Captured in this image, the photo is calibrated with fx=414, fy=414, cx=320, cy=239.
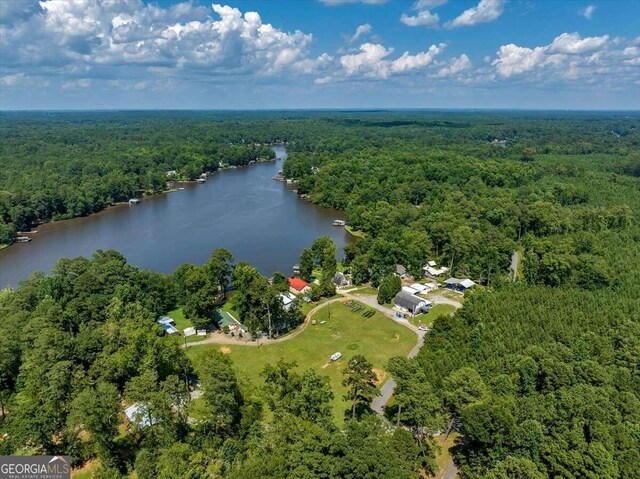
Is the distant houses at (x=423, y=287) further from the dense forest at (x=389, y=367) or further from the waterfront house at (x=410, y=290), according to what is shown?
the dense forest at (x=389, y=367)

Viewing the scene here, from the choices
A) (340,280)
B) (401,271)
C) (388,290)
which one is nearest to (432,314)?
(388,290)

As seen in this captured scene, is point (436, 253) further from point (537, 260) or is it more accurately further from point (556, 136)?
point (556, 136)

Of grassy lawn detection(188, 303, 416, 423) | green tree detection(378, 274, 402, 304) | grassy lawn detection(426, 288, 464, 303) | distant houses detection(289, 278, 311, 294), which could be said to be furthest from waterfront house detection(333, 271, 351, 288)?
grassy lawn detection(426, 288, 464, 303)

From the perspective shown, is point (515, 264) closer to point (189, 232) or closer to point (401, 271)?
point (401, 271)

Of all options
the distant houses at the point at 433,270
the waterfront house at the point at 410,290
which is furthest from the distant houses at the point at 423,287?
the distant houses at the point at 433,270

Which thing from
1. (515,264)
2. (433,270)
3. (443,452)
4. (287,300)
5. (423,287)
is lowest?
(515,264)

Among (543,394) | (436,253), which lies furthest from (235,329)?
(436,253)
